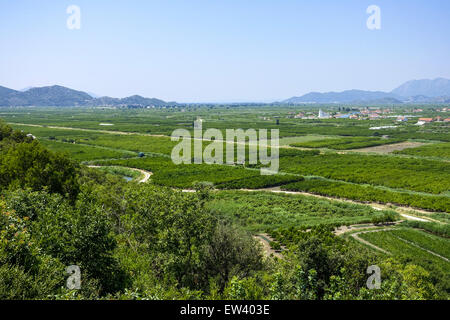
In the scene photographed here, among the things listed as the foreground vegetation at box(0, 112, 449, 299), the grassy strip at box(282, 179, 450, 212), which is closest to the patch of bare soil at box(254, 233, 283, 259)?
the foreground vegetation at box(0, 112, 449, 299)

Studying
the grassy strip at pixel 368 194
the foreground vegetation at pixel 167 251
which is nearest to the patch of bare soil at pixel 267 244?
the foreground vegetation at pixel 167 251

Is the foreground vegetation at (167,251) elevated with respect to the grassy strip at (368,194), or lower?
elevated

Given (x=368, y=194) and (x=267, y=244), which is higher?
(x=368, y=194)

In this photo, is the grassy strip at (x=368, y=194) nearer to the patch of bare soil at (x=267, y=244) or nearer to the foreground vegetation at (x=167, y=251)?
the foreground vegetation at (x=167, y=251)

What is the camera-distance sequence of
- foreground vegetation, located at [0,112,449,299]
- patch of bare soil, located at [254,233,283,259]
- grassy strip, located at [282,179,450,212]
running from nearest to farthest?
foreground vegetation, located at [0,112,449,299] < patch of bare soil, located at [254,233,283,259] < grassy strip, located at [282,179,450,212]

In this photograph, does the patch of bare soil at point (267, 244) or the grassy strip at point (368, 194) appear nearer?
the patch of bare soil at point (267, 244)

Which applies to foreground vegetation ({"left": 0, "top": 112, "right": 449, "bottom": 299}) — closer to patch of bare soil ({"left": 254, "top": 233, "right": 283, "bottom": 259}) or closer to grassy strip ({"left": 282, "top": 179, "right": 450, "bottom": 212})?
patch of bare soil ({"left": 254, "top": 233, "right": 283, "bottom": 259})

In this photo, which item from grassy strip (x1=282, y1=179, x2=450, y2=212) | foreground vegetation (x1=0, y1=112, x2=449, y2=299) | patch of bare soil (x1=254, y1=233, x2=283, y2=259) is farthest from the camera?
grassy strip (x1=282, y1=179, x2=450, y2=212)

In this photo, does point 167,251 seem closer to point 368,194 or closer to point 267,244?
point 267,244

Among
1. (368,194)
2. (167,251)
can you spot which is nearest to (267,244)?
(167,251)

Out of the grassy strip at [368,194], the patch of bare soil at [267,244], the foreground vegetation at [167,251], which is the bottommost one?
the patch of bare soil at [267,244]
